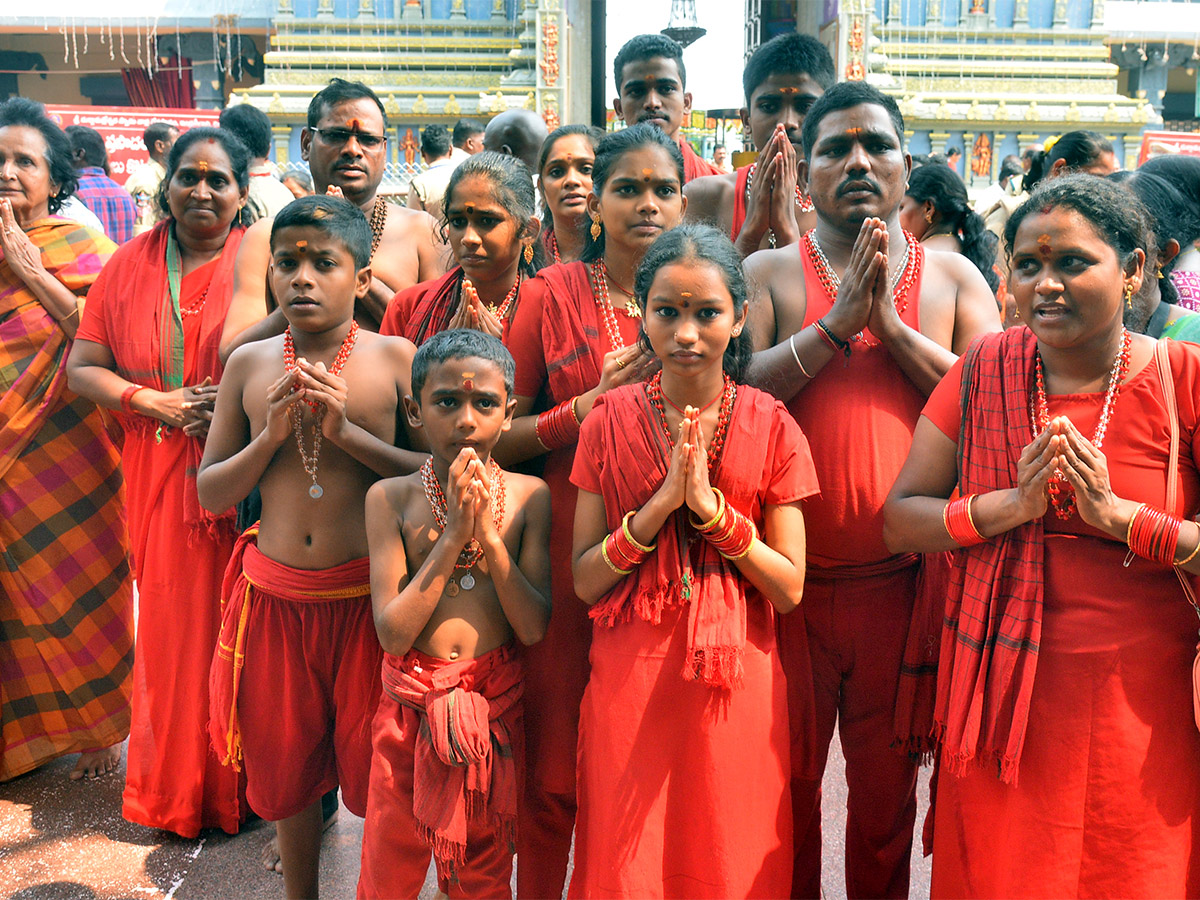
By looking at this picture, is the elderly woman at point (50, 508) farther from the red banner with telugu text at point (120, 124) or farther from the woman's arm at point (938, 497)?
the red banner with telugu text at point (120, 124)

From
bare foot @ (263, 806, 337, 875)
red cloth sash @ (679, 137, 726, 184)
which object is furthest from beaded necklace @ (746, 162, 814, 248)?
bare foot @ (263, 806, 337, 875)

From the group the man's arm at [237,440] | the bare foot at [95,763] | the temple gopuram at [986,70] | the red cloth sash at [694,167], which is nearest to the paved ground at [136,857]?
the bare foot at [95,763]

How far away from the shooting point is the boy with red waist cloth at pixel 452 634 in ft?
7.41

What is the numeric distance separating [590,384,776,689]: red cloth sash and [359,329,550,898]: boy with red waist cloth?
10.4 inches

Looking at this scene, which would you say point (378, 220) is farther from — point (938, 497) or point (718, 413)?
point (938, 497)

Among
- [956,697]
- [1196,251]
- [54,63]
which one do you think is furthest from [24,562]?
[54,63]

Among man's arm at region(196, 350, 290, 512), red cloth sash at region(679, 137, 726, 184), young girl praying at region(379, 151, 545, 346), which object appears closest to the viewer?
man's arm at region(196, 350, 290, 512)

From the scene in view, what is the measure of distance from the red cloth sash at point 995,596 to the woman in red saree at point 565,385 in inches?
34.1

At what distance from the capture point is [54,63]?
71.9 feet

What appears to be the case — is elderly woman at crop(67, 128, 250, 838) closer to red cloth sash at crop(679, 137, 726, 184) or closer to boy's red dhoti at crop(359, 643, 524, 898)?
boy's red dhoti at crop(359, 643, 524, 898)

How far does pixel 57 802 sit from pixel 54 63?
75.6 feet

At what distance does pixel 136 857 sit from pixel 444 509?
5.38ft

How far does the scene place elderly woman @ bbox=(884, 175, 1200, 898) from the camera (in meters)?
1.95

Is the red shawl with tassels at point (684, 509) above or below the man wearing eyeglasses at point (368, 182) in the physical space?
below
